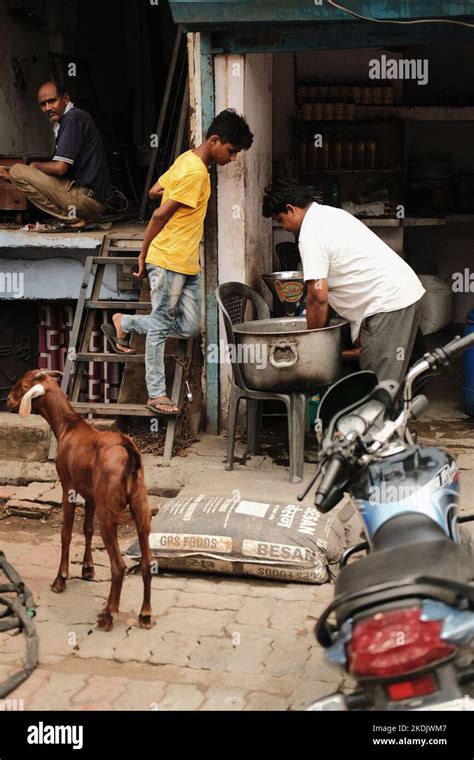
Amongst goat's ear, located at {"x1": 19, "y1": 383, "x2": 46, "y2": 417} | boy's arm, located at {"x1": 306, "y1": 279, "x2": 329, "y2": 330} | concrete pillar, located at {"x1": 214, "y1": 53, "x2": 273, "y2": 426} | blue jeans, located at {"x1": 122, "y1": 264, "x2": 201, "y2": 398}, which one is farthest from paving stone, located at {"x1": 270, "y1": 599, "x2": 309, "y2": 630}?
concrete pillar, located at {"x1": 214, "y1": 53, "x2": 273, "y2": 426}

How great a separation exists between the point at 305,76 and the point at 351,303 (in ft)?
17.5

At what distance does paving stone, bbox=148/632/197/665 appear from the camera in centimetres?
509

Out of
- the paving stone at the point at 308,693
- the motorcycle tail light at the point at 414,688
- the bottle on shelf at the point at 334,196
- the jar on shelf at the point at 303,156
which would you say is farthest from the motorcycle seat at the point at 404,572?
the jar on shelf at the point at 303,156

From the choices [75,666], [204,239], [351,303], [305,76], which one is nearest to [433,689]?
[75,666]

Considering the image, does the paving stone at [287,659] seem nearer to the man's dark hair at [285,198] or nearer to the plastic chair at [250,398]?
the plastic chair at [250,398]

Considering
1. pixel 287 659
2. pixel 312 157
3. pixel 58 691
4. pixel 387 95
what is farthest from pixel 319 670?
pixel 387 95

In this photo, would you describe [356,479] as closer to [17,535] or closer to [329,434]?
[329,434]

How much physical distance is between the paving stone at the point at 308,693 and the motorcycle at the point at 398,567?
909 millimetres

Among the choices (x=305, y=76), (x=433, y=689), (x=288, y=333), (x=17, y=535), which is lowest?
(x=17, y=535)

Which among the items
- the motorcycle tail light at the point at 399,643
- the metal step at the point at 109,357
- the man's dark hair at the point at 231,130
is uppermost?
the man's dark hair at the point at 231,130

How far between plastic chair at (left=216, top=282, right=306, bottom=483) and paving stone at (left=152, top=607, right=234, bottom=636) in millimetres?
1787

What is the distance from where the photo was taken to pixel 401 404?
3895 millimetres

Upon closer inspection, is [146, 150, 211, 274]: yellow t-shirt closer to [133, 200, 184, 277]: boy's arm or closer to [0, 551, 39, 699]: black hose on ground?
[133, 200, 184, 277]: boy's arm

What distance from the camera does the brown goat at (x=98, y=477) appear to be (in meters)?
5.21
